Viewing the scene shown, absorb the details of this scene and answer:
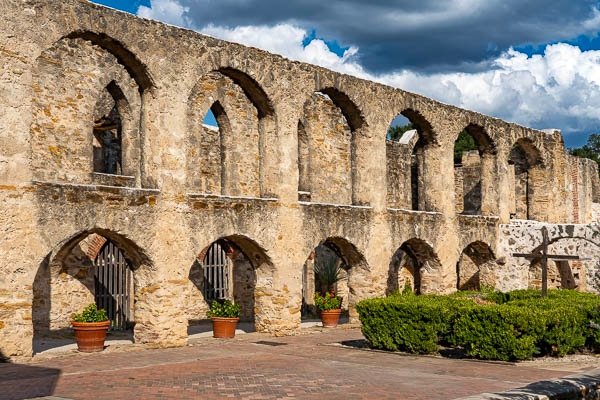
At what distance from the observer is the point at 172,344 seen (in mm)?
13594

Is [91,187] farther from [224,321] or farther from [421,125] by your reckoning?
[421,125]

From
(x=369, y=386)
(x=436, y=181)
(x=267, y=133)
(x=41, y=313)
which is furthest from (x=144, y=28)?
(x=436, y=181)

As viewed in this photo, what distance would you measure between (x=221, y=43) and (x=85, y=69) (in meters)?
4.58

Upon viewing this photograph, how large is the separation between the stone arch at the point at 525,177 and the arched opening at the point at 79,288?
1211 centimetres

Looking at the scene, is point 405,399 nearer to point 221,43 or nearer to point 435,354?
point 435,354

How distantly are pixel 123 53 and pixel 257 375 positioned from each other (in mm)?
6309

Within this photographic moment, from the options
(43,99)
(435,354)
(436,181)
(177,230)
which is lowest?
(435,354)

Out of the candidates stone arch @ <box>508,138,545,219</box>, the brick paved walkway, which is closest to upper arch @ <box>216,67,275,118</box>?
the brick paved walkway

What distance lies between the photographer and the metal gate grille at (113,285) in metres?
17.6

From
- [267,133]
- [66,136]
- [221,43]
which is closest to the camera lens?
[221,43]

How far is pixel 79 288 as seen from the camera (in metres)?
16.7

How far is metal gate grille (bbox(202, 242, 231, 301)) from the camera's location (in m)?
19.8

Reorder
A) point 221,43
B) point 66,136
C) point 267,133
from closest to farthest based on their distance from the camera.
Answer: point 221,43
point 267,133
point 66,136

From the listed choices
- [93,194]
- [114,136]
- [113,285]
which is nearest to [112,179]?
[113,285]
